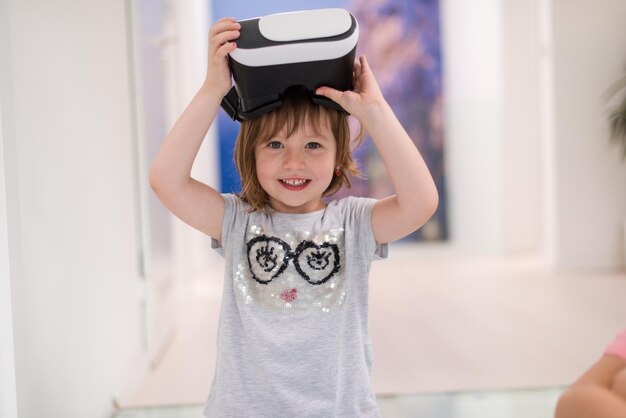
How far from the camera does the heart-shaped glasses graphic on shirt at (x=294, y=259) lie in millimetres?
993

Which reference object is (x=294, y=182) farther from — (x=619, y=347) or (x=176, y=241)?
(x=176, y=241)

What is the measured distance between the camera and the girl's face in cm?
97

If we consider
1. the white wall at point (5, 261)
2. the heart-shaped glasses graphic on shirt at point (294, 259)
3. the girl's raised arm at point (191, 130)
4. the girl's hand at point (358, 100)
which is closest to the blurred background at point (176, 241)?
the white wall at point (5, 261)

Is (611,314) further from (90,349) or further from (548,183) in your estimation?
(90,349)

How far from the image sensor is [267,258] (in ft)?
3.27

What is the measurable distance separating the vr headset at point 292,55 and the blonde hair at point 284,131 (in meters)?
0.02

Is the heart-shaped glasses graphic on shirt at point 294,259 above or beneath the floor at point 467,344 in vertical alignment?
above

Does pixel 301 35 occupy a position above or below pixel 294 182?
above

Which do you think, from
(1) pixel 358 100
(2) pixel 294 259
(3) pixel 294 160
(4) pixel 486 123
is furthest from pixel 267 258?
(4) pixel 486 123

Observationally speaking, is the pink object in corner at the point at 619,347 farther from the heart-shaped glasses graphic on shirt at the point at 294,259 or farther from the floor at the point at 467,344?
the heart-shaped glasses graphic on shirt at the point at 294,259

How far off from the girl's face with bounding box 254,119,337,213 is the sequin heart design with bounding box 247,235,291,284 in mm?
58

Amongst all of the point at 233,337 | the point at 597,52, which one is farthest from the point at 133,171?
the point at 597,52

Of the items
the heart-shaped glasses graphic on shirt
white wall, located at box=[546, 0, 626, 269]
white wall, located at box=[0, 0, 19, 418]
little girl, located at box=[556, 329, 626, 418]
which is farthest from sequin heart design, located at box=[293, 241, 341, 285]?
white wall, located at box=[546, 0, 626, 269]

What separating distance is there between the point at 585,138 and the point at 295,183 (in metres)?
1.02
